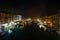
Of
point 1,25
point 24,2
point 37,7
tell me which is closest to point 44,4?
point 37,7

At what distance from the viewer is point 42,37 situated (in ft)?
5.21

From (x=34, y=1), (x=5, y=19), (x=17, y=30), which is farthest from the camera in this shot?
(x=17, y=30)

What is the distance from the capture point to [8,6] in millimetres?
1416

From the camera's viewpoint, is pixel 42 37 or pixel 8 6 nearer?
pixel 8 6

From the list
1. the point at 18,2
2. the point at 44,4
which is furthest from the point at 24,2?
the point at 44,4

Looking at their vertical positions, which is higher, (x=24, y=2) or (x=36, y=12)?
(x=24, y=2)

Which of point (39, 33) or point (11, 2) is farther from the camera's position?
point (39, 33)

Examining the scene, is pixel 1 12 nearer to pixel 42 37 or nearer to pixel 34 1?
pixel 34 1

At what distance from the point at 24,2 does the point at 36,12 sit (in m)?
0.23

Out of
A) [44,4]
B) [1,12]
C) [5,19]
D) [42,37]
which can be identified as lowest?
[42,37]

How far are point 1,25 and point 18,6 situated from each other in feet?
1.27

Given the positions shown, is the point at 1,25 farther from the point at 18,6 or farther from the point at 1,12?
the point at 18,6

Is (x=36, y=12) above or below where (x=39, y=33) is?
above

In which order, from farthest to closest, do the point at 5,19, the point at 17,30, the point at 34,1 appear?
the point at 17,30 → the point at 5,19 → the point at 34,1
